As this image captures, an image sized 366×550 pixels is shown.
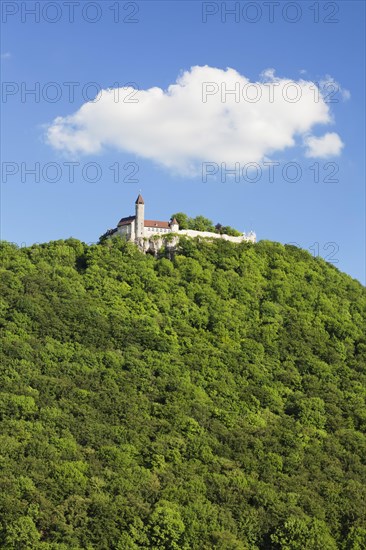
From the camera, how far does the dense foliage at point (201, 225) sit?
127312 mm

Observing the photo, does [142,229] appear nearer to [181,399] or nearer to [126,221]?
[126,221]

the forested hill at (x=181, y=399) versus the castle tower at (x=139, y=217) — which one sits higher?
the castle tower at (x=139, y=217)

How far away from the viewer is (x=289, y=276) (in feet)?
406

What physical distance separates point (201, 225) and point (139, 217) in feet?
30.0

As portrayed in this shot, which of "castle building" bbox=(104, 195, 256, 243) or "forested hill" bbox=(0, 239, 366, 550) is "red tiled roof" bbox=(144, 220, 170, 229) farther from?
"forested hill" bbox=(0, 239, 366, 550)

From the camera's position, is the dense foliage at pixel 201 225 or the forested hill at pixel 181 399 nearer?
the forested hill at pixel 181 399

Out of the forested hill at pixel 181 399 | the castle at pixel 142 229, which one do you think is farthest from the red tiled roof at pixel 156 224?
the forested hill at pixel 181 399

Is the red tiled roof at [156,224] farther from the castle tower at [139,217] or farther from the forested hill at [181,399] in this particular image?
the forested hill at [181,399]

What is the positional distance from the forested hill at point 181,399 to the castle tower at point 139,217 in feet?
10.6

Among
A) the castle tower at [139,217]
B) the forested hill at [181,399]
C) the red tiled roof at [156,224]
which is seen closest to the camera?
the forested hill at [181,399]

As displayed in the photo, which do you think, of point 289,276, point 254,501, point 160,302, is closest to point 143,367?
point 160,302

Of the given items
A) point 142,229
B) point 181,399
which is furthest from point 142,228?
point 181,399

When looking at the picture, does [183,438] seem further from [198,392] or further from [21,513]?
[21,513]

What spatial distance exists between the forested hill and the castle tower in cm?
324
